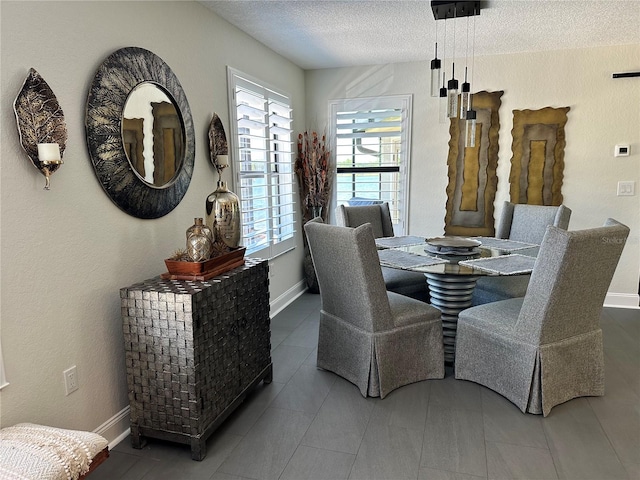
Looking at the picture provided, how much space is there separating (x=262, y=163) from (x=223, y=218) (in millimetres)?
1403

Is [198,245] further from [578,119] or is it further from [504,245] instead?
[578,119]

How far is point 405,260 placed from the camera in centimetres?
290

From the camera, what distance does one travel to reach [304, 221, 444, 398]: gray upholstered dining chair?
2508 millimetres

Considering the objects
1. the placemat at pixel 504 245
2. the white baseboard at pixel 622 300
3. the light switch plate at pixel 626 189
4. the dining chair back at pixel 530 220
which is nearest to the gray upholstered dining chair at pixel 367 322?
the placemat at pixel 504 245

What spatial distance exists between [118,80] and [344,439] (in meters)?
2.08

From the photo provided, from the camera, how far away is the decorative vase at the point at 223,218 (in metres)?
2.54

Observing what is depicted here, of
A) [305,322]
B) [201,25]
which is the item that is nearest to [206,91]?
[201,25]

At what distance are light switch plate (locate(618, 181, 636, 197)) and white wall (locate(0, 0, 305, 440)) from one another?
3.96 m

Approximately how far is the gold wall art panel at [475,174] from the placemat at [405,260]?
1.75 meters

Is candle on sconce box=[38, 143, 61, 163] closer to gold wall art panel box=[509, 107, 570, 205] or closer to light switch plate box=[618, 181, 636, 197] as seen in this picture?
gold wall art panel box=[509, 107, 570, 205]

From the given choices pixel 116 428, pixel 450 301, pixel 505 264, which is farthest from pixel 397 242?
pixel 116 428

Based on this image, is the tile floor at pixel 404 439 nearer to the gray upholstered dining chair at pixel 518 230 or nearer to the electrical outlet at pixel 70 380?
the electrical outlet at pixel 70 380

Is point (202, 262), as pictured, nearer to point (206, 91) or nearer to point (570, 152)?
point (206, 91)

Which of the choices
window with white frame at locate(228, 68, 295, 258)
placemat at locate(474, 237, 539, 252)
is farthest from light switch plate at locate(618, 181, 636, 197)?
window with white frame at locate(228, 68, 295, 258)
